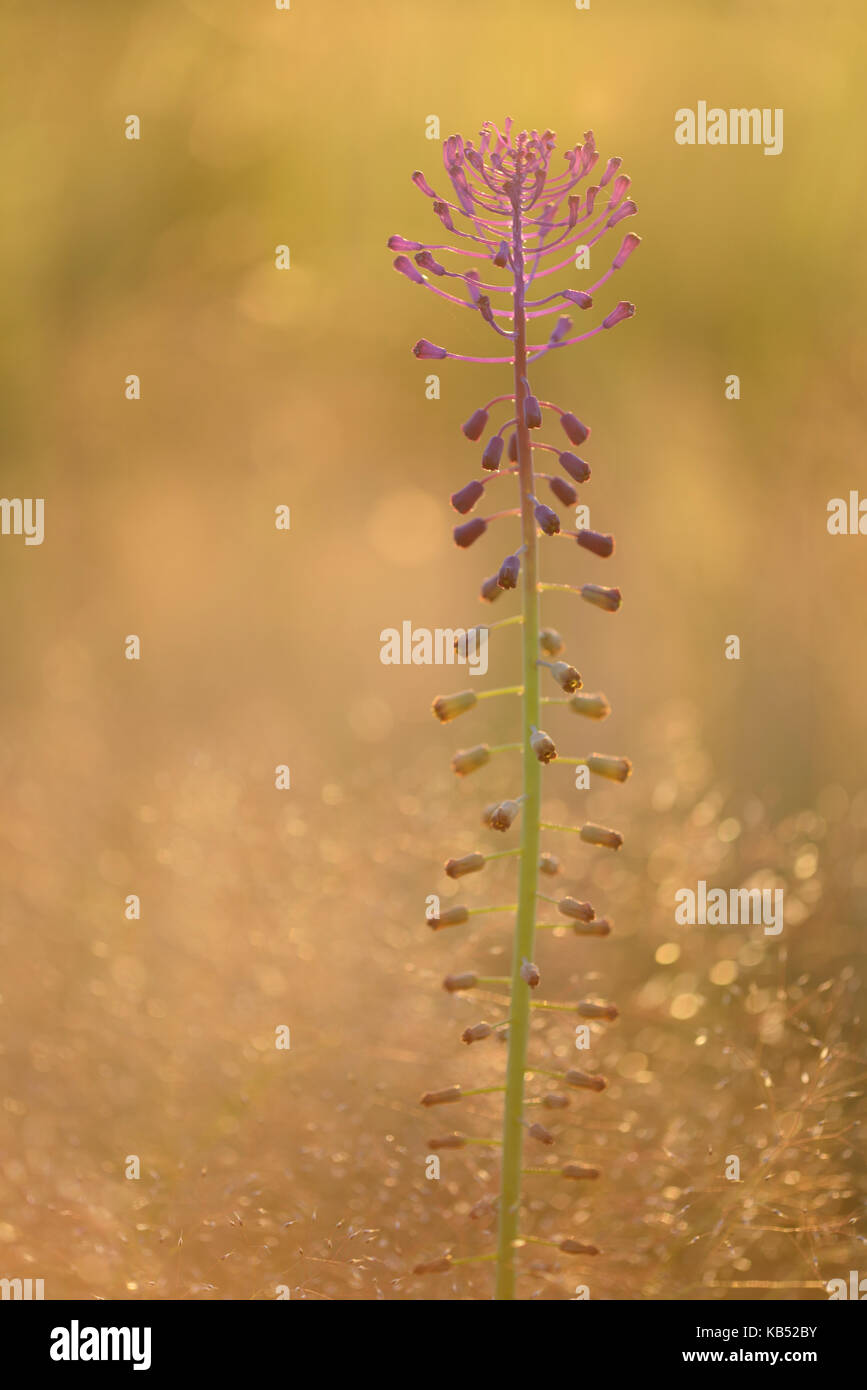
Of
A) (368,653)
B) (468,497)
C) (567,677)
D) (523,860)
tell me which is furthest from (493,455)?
(368,653)

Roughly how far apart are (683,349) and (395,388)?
57 centimetres

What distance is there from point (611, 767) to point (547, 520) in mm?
154

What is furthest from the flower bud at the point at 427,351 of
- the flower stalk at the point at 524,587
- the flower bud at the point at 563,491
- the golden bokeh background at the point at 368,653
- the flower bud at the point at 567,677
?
the golden bokeh background at the point at 368,653

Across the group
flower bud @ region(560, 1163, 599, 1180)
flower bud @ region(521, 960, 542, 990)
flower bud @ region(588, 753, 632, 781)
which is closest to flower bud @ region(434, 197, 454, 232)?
flower bud @ region(588, 753, 632, 781)

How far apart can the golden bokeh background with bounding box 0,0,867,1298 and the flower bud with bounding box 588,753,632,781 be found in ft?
1.77

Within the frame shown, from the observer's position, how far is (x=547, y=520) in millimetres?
686

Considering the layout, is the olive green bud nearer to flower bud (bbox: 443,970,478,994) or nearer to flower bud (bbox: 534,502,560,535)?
flower bud (bbox: 443,970,478,994)

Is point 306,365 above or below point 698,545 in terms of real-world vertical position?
above

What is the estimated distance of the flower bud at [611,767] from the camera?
694 mm

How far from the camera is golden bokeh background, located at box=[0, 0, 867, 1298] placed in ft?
3.70

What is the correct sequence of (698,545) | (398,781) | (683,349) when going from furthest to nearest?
(683,349) → (698,545) → (398,781)
